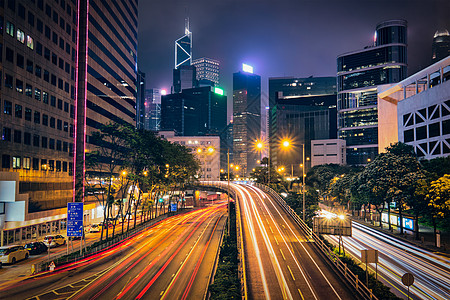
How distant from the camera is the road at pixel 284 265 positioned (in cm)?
2434

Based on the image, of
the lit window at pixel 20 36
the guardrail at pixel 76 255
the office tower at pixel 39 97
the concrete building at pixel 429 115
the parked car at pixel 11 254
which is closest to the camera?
the guardrail at pixel 76 255

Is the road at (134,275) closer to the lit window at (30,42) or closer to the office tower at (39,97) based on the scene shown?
the office tower at (39,97)

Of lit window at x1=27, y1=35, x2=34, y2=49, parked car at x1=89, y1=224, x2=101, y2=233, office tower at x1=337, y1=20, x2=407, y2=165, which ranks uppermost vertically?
office tower at x1=337, y1=20, x2=407, y2=165

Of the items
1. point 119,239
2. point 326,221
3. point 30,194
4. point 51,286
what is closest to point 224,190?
point 119,239

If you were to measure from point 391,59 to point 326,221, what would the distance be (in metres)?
165

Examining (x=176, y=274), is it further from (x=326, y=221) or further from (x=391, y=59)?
(x=391, y=59)

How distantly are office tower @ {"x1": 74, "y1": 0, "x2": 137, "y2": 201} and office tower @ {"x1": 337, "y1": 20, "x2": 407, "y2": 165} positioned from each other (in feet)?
391

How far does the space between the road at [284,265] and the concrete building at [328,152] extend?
134 meters

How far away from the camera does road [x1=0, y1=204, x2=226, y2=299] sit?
26.9 m

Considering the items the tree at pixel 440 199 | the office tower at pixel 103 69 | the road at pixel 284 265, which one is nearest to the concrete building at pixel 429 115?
the tree at pixel 440 199

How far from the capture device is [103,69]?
8288cm

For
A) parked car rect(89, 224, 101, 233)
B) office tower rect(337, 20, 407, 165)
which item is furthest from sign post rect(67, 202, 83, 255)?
office tower rect(337, 20, 407, 165)

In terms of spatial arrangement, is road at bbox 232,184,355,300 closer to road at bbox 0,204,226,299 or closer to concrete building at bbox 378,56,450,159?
road at bbox 0,204,226,299

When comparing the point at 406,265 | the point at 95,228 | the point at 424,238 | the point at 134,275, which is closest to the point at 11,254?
the point at 134,275
